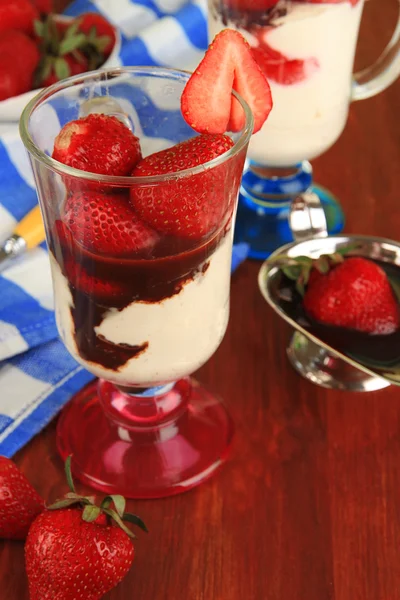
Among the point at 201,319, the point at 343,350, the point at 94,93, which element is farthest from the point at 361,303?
the point at 94,93

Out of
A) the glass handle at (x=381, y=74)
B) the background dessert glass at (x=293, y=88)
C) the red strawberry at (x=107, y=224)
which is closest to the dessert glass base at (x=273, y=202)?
the background dessert glass at (x=293, y=88)

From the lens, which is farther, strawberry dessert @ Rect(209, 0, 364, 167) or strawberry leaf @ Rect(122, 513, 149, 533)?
strawberry dessert @ Rect(209, 0, 364, 167)

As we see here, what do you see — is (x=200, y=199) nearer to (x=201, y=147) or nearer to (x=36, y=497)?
(x=201, y=147)

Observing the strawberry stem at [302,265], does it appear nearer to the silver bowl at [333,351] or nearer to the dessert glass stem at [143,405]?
the silver bowl at [333,351]

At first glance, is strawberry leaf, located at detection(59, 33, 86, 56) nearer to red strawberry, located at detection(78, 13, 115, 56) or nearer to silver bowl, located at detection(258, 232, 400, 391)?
red strawberry, located at detection(78, 13, 115, 56)

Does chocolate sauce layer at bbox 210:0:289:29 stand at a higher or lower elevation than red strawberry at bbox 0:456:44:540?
higher

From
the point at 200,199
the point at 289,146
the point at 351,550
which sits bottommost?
the point at 351,550

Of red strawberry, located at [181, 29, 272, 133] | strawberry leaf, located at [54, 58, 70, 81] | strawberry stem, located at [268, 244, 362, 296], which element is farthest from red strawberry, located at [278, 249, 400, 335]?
strawberry leaf, located at [54, 58, 70, 81]
